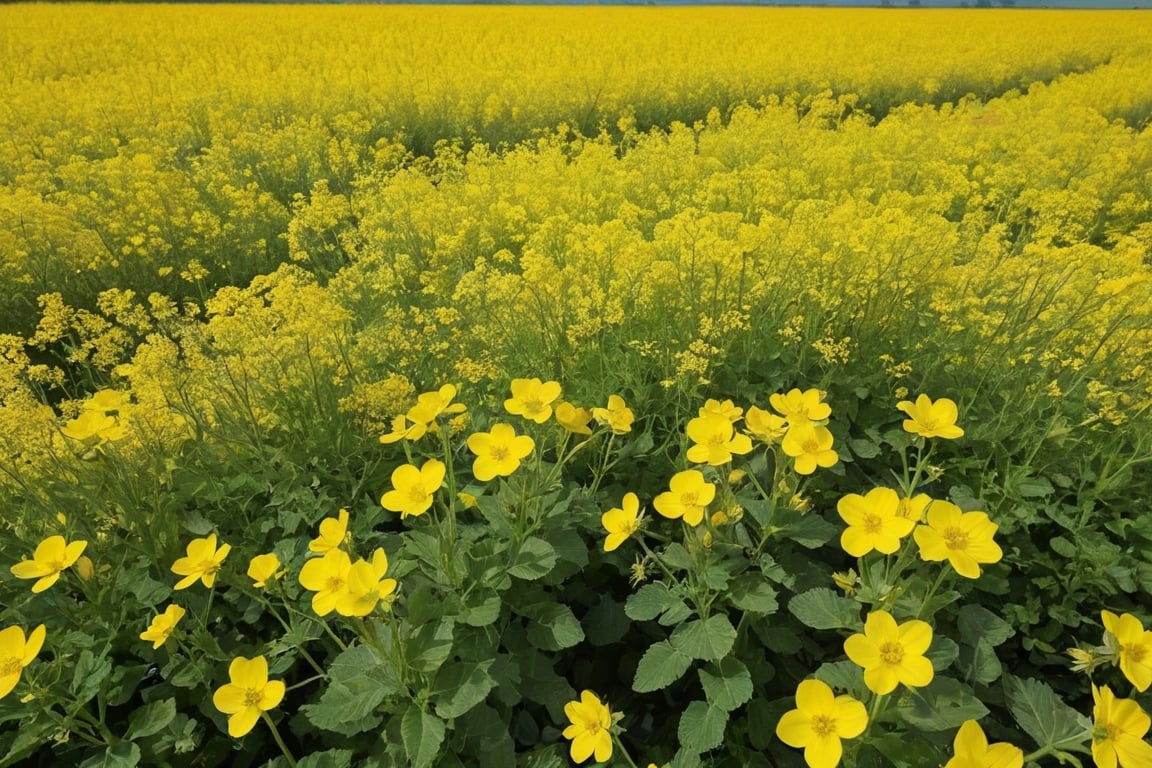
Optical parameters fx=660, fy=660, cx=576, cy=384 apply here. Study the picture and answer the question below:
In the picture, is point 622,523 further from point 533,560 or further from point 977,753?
point 977,753

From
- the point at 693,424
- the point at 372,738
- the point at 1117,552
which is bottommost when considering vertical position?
the point at 372,738

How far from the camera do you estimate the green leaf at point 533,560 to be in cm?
141

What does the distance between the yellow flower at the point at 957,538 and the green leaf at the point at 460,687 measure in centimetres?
83

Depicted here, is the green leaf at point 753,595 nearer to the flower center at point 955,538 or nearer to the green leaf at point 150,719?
the flower center at point 955,538

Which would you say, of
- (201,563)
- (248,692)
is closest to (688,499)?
(248,692)

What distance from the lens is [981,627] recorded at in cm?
146

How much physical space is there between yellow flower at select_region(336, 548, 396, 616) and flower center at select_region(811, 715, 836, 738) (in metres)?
0.75

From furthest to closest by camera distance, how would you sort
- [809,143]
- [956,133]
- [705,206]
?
[956,133] → [809,143] → [705,206]

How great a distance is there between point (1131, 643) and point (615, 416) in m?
1.02

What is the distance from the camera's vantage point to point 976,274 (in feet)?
9.62

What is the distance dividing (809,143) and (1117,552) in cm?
516

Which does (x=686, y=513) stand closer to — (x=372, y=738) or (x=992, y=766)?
(x=992, y=766)

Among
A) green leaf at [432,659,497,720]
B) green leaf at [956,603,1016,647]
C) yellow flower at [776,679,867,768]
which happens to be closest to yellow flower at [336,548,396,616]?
green leaf at [432,659,497,720]

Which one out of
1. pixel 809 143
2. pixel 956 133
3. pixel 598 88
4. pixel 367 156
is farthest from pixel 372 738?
pixel 598 88
